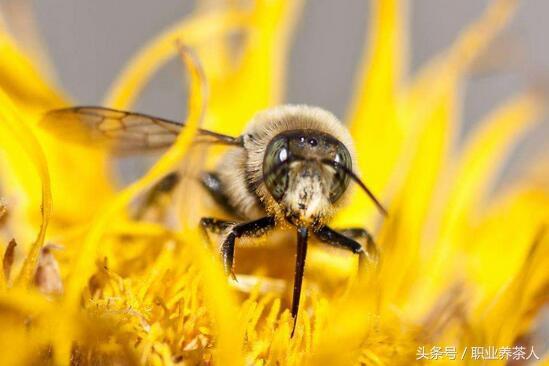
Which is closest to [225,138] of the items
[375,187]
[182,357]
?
[182,357]

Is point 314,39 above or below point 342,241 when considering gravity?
above

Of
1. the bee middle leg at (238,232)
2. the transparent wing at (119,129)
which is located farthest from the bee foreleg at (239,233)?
the transparent wing at (119,129)

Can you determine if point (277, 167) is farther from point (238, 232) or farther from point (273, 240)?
point (273, 240)

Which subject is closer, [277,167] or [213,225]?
[277,167]

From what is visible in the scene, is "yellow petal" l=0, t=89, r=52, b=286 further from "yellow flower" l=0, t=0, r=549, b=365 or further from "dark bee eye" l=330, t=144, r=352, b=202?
"dark bee eye" l=330, t=144, r=352, b=202

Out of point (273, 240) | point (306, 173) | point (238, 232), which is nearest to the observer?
point (306, 173)

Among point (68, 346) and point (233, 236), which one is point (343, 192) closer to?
point (233, 236)

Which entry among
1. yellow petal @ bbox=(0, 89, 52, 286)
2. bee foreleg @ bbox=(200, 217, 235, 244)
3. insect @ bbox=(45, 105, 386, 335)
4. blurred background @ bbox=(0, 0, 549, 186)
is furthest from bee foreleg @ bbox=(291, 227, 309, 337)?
blurred background @ bbox=(0, 0, 549, 186)

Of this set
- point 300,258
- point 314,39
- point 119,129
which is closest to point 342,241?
point 300,258
